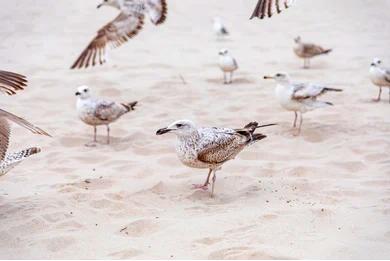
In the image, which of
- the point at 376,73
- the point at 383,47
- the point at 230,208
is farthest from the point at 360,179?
the point at 383,47

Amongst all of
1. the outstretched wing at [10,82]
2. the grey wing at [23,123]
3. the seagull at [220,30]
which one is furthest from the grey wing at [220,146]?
the seagull at [220,30]

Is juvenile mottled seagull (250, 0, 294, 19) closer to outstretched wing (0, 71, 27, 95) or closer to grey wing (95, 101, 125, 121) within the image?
outstretched wing (0, 71, 27, 95)

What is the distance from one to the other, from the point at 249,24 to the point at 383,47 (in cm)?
390

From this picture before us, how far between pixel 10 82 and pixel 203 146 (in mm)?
1863

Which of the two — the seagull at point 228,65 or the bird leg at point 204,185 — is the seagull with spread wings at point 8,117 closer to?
the bird leg at point 204,185

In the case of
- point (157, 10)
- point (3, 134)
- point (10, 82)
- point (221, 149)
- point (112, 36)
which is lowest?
point (221, 149)

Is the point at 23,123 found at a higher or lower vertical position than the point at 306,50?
higher

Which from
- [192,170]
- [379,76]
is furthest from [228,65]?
[192,170]

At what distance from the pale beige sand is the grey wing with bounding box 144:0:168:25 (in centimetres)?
153

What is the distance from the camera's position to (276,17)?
16.4 m

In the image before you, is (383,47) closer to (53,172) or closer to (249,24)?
(249,24)

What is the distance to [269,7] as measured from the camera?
3.32 meters

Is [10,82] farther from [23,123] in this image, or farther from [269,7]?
[269,7]

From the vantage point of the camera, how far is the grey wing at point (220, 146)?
19.5ft
